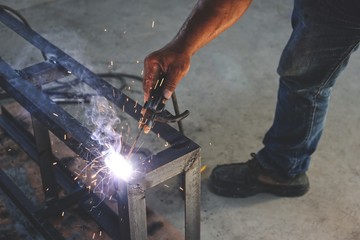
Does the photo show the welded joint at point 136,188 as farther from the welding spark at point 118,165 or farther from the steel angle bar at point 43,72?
the steel angle bar at point 43,72

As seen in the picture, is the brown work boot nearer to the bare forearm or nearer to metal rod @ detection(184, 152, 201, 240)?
metal rod @ detection(184, 152, 201, 240)

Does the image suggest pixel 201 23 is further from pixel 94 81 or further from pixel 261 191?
pixel 261 191

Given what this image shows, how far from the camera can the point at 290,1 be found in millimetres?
4355

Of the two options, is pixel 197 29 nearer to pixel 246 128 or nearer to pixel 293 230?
pixel 293 230

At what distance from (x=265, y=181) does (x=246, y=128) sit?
20.0 inches

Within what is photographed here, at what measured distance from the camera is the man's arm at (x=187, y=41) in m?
1.66

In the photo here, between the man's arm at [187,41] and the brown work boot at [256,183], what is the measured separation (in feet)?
3.03

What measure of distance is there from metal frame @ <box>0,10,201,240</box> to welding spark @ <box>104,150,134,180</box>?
3 cm

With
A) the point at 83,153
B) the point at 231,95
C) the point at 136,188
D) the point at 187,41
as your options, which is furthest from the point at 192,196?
the point at 231,95

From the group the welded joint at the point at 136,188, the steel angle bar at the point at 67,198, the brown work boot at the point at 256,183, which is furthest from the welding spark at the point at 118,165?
the brown work boot at the point at 256,183

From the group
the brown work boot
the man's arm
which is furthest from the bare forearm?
the brown work boot

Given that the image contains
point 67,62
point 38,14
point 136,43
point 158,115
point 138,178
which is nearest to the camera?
point 138,178

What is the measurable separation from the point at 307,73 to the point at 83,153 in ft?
3.13

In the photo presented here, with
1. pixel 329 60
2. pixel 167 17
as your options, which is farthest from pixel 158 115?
pixel 167 17
